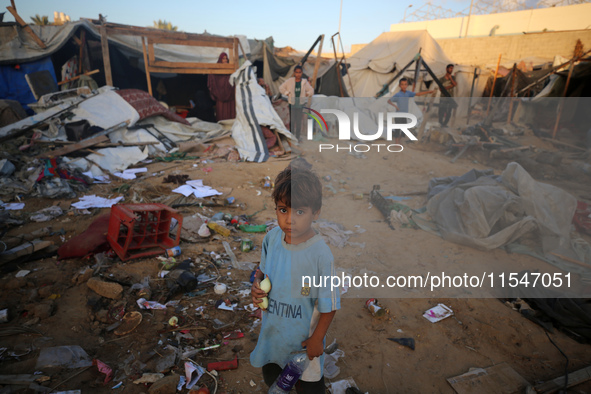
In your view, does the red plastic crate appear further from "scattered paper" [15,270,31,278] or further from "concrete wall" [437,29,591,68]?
"concrete wall" [437,29,591,68]

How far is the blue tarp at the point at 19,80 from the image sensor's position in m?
7.84

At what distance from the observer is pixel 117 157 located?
593cm

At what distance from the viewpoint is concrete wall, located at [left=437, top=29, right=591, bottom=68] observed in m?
11.6

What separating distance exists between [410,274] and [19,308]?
11.0 feet

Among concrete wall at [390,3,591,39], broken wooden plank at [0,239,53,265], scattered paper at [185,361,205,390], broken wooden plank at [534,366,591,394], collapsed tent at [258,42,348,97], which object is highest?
concrete wall at [390,3,591,39]

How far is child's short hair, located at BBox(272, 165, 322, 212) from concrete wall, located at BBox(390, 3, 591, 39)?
46.9ft

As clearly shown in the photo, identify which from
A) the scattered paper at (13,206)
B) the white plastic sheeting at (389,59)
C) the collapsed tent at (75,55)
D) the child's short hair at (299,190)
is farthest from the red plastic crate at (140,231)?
the white plastic sheeting at (389,59)

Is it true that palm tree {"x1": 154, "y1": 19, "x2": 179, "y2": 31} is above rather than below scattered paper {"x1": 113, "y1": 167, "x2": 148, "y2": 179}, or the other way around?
above

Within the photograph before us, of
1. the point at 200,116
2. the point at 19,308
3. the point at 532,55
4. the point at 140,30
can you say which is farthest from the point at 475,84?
the point at 19,308

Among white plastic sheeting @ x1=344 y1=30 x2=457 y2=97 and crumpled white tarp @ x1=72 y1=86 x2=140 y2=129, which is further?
white plastic sheeting @ x1=344 y1=30 x2=457 y2=97

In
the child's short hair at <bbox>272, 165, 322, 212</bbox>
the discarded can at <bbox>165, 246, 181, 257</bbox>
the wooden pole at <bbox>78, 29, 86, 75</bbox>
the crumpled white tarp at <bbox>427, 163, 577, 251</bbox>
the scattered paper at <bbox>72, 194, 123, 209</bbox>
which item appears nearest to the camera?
the child's short hair at <bbox>272, 165, 322, 212</bbox>

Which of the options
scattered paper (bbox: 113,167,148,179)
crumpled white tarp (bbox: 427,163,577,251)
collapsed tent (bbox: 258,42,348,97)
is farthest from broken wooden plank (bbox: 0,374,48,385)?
collapsed tent (bbox: 258,42,348,97)

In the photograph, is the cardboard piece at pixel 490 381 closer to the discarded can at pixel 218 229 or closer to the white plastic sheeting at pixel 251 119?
the discarded can at pixel 218 229

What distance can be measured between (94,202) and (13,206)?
0.95m
